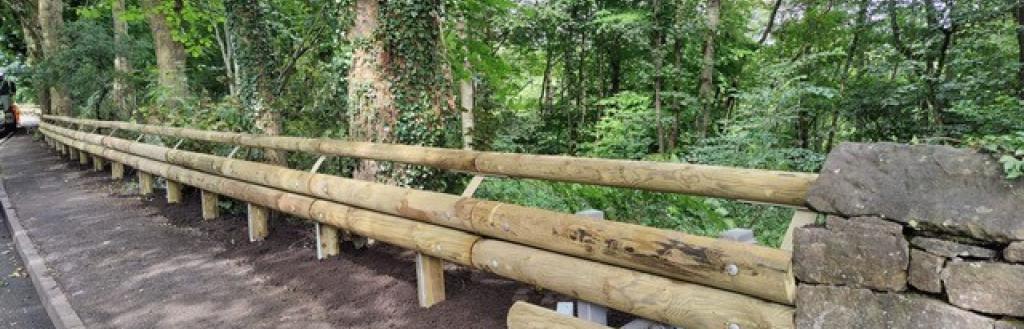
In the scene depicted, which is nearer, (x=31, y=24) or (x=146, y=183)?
(x=146, y=183)

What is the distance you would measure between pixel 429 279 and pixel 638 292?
1.66 metres

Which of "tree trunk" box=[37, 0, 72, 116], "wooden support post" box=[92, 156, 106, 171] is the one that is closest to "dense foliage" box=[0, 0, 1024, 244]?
"tree trunk" box=[37, 0, 72, 116]

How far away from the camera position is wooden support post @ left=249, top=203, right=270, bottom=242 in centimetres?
577

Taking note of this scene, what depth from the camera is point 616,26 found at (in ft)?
45.8

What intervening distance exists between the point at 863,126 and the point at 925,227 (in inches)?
438

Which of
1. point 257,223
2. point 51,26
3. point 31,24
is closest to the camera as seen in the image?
point 257,223

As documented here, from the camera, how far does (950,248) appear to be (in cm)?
181

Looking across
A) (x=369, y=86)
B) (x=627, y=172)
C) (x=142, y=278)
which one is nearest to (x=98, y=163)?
(x=142, y=278)

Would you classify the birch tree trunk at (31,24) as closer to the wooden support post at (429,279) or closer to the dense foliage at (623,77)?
the dense foliage at (623,77)

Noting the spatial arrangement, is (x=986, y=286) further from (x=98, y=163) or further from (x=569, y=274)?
(x=98, y=163)

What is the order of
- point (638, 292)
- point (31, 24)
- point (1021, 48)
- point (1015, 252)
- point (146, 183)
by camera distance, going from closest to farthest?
point (1015, 252)
point (638, 292)
point (146, 183)
point (1021, 48)
point (31, 24)

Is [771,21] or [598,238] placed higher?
[771,21]

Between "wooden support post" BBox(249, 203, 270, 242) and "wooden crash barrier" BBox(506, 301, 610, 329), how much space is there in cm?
367

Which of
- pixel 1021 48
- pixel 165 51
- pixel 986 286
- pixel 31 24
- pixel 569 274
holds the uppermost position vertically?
pixel 31 24
